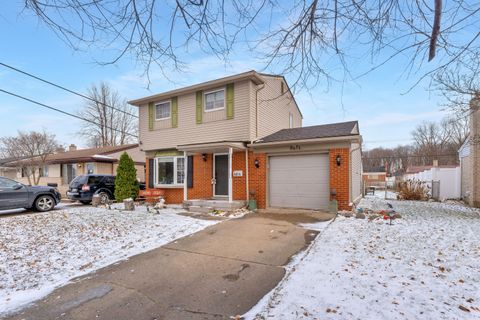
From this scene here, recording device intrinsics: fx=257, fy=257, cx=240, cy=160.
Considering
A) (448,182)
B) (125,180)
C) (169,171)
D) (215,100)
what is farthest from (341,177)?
(448,182)

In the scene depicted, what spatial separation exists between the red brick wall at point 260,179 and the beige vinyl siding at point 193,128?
36.4 inches

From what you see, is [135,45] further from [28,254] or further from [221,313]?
[28,254]

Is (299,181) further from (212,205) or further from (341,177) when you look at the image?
(212,205)

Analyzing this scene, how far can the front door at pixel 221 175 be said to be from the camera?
424 inches

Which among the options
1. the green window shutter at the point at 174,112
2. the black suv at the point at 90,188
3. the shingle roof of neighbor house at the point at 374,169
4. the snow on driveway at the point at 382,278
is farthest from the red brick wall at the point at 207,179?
the shingle roof of neighbor house at the point at 374,169

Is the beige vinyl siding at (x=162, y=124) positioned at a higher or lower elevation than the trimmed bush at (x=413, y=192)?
higher

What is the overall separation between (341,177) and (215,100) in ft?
19.4

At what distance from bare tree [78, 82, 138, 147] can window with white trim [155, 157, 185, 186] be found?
60.6 feet

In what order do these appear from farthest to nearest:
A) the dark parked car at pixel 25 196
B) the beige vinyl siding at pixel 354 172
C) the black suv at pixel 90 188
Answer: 1. the black suv at pixel 90 188
2. the beige vinyl siding at pixel 354 172
3. the dark parked car at pixel 25 196

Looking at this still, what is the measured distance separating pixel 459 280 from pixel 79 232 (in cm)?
766

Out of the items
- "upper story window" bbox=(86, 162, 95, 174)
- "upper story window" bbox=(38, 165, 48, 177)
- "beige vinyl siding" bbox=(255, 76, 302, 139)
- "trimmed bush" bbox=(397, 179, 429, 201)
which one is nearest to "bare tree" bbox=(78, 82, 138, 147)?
"upper story window" bbox=(38, 165, 48, 177)

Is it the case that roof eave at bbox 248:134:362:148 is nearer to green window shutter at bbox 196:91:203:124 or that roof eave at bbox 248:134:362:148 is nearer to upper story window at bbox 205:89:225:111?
upper story window at bbox 205:89:225:111

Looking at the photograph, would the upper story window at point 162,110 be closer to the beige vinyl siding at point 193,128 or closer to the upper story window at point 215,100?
the beige vinyl siding at point 193,128

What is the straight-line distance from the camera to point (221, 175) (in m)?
10.9
